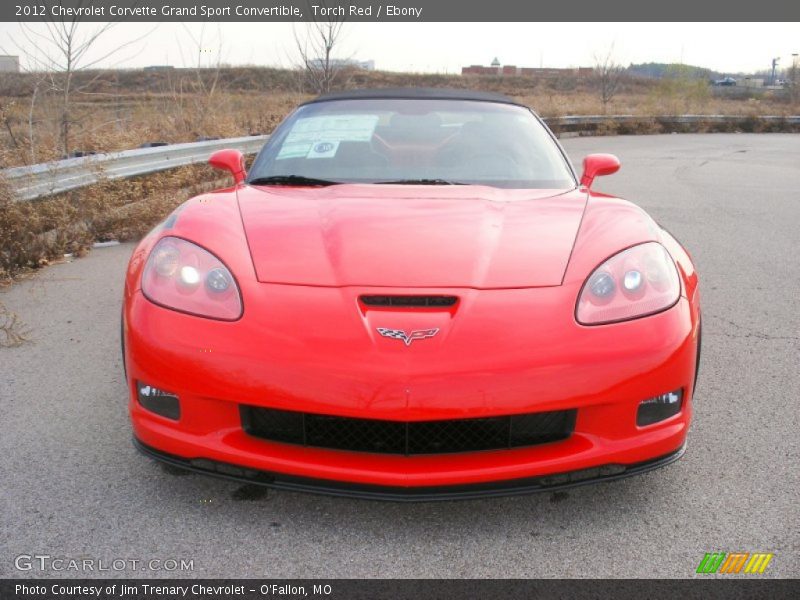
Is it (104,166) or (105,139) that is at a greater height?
(105,139)

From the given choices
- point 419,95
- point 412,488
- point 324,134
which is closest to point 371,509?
point 412,488

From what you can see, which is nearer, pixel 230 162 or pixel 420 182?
pixel 420 182

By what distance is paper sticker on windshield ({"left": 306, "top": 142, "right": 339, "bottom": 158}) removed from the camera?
340 centimetres

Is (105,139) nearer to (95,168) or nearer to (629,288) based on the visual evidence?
(95,168)

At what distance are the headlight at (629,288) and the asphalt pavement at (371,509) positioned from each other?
1.99ft

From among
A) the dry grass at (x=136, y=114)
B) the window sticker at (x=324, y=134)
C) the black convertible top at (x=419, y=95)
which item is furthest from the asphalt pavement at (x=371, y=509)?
the dry grass at (x=136, y=114)

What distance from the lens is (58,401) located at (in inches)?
122

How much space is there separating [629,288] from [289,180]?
1.54m

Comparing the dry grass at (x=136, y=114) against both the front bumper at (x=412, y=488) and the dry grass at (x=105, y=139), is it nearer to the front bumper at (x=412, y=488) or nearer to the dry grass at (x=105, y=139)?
the dry grass at (x=105, y=139)

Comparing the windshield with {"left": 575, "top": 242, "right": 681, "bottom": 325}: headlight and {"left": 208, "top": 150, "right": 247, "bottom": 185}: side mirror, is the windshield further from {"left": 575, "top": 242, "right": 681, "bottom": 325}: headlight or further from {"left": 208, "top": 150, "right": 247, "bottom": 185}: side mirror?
{"left": 575, "top": 242, "right": 681, "bottom": 325}: headlight

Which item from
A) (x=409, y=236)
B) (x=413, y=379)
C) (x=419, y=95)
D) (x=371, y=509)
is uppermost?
(x=419, y=95)

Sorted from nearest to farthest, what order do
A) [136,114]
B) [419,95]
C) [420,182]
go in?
[420,182] < [419,95] < [136,114]

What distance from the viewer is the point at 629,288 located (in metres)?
2.28
